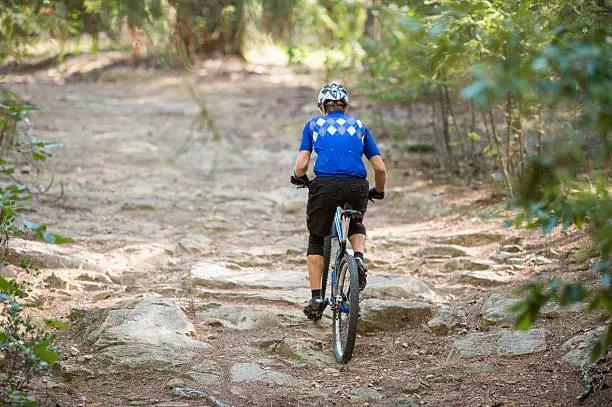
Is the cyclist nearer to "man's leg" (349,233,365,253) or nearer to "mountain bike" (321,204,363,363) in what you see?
"man's leg" (349,233,365,253)

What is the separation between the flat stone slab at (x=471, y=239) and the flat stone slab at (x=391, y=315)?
7.61ft

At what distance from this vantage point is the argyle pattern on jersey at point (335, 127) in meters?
5.38

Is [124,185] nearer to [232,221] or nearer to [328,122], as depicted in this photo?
[232,221]

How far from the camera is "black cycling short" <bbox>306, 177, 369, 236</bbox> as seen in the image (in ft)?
17.7

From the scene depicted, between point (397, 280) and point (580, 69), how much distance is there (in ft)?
14.8

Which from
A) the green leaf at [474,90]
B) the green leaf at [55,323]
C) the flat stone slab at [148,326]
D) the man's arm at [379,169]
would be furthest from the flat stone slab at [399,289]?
the green leaf at [474,90]

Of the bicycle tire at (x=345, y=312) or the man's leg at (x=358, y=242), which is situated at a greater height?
the man's leg at (x=358, y=242)

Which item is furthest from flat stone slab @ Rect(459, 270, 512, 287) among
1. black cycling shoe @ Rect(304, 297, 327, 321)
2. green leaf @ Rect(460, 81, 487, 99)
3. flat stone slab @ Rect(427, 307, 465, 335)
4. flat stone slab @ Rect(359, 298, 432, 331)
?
green leaf @ Rect(460, 81, 487, 99)

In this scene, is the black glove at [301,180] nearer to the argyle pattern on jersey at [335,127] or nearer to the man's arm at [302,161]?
the man's arm at [302,161]

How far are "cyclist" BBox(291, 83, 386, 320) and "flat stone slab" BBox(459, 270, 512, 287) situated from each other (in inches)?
74.0

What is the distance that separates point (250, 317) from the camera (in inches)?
238

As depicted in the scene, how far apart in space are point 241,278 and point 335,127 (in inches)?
94.5

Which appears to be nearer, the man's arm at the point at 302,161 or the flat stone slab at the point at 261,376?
the flat stone slab at the point at 261,376

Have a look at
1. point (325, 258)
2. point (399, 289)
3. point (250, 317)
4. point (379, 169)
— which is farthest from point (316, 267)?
point (399, 289)
